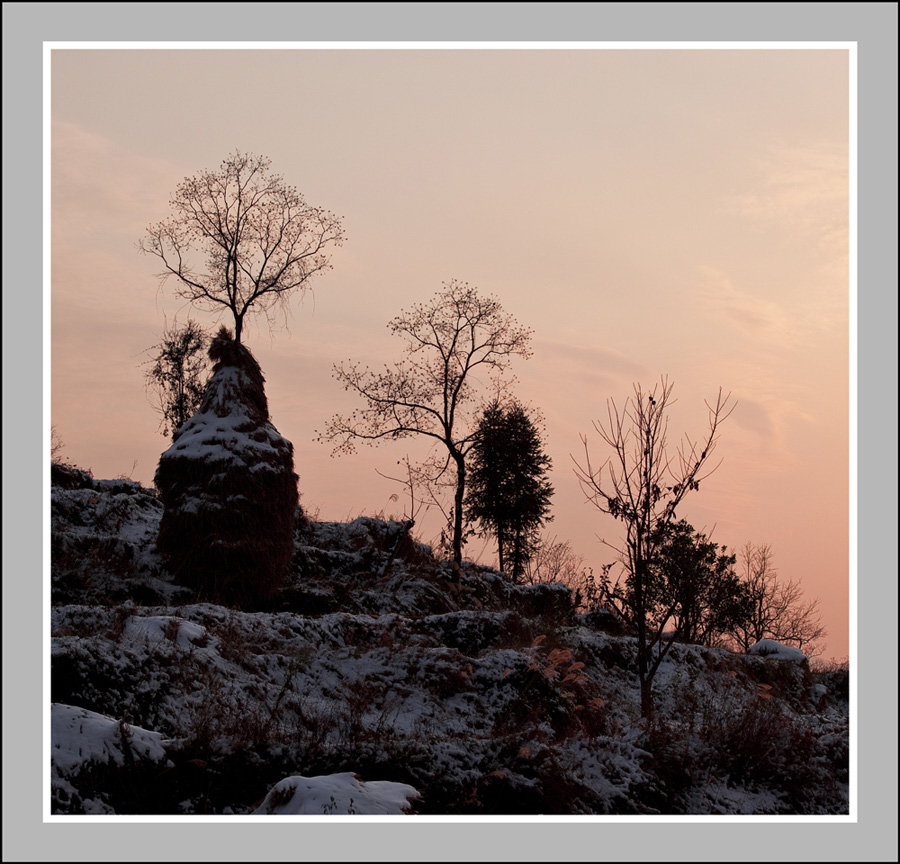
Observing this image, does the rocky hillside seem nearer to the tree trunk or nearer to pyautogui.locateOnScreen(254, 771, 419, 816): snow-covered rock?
pyautogui.locateOnScreen(254, 771, 419, 816): snow-covered rock

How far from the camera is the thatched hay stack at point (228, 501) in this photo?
17141 millimetres

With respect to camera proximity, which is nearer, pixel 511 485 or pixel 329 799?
pixel 329 799

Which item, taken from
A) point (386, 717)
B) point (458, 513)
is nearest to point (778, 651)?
point (458, 513)

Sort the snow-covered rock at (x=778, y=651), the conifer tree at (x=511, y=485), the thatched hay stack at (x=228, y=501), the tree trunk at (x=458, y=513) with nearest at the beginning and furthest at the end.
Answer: the thatched hay stack at (x=228, y=501)
the snow-covered rock at (x=778, y=651)
the tree trunk at (x=458, y=513)
the conifer tree at (x=511, y=485)

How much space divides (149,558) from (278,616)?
214 inches

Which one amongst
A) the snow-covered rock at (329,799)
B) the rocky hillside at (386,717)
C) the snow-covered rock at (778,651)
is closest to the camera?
the snow-covered rock at (329,799)

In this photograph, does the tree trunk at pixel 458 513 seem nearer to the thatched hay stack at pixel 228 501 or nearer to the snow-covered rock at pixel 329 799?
the thatched hay stack at pixel 228 501

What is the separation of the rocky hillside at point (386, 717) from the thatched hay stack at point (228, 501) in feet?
1.94

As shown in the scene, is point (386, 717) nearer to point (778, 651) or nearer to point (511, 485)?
point (778, 651)

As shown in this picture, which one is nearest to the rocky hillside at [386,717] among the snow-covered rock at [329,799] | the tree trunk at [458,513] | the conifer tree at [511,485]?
the snow-covered rock at [329,799]

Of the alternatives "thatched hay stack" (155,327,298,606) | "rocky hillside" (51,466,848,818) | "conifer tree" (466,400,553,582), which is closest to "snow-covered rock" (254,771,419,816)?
"rocky hillside" (51,466,848,818)

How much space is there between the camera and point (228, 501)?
1741 centimetres

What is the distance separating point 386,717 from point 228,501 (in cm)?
735

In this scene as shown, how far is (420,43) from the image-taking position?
9125 mm
